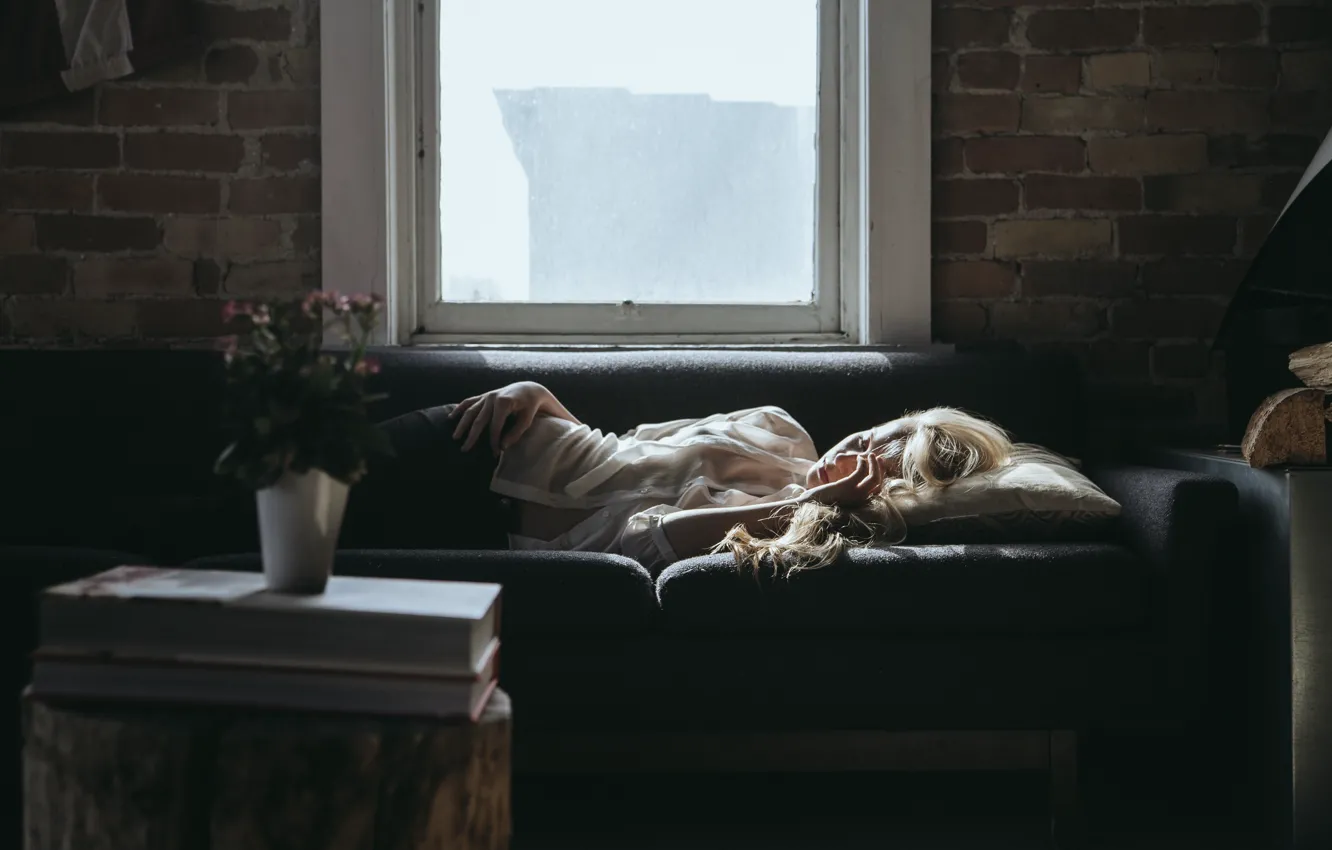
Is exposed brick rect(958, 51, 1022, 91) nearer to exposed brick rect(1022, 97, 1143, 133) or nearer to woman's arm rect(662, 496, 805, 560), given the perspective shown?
exposed brick rect(1022, 97, 1143, 133)

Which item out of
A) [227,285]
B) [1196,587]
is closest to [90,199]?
[227,285]

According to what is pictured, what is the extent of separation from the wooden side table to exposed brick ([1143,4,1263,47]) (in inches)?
55.2

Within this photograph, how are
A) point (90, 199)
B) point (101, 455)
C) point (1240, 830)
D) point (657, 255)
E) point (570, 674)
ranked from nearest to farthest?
point (570, 674) → point (1240, 830) → point (101, 455) → point (90, 199) → point (657, 255)

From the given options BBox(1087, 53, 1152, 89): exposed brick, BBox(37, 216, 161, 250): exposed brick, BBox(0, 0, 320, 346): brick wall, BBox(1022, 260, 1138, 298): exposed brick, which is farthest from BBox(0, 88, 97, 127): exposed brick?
BBox(1087, 53, 1152, 89): exposed brick

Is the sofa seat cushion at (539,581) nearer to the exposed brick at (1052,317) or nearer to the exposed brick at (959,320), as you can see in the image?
the exposed brick at (959,320)

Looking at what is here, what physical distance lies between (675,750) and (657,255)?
155 cm

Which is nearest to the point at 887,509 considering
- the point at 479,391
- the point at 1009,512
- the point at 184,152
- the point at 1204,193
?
the point at 1009,512

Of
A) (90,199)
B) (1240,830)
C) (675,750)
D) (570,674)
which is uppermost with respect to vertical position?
(90,199)

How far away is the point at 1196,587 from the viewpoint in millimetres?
1903

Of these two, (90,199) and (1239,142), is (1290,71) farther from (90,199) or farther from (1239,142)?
(90,199)

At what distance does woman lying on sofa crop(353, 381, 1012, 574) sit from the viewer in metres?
2.09

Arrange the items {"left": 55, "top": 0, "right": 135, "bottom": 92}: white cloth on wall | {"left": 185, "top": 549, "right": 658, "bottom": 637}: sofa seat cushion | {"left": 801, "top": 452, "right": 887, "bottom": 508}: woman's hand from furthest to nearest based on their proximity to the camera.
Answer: {"left": 55, "top": 0, "right": 135, "bottom": 92}: white cloth on wall → {"left": 801, "top": 452, "right": 887, "bottom": 508}: woman's hand → {"left": 185, "top": 549, "right": 658, "bottom": 637}: sofa seat cushion

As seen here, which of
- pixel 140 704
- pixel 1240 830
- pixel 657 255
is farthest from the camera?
pixel 657 255

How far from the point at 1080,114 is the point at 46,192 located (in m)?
2.63
